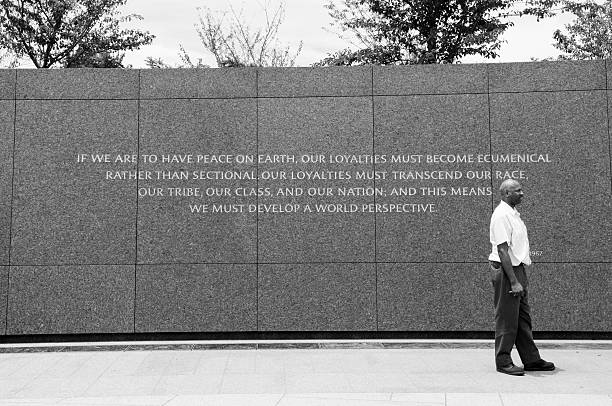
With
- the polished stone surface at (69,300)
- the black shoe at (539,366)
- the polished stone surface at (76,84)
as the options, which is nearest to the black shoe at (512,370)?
the black shoe at (539,366)

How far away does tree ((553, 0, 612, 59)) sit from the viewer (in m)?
20.7

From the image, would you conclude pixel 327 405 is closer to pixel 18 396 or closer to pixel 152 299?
pixel 18 396

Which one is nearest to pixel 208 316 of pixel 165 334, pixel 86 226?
pixel 165 334

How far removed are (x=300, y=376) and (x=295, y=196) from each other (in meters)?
2.70

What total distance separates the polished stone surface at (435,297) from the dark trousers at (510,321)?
1.83 m

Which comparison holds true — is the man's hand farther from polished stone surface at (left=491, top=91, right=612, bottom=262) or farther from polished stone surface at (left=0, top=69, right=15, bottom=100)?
polished stone surface at (left=0, top=69, right=15, bottom=100)

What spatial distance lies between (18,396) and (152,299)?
262 cm

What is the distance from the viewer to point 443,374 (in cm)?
583

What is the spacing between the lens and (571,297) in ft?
25.0

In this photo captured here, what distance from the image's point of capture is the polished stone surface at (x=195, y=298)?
7.64 metres

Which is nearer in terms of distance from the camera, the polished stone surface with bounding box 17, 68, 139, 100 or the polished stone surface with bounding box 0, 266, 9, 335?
the polished stone surface with bounding box 0, 266, 9, 335

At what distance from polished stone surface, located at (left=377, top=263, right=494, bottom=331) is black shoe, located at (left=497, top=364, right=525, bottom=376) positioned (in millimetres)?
1925

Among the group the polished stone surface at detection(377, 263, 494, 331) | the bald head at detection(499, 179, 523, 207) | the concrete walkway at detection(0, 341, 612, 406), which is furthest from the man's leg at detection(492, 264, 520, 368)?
the polished stone surface at detection(377, 263, 494, 331)

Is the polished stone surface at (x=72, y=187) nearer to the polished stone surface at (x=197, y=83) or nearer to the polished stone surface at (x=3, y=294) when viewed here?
the polished stone surface at (x=3, y=294)
